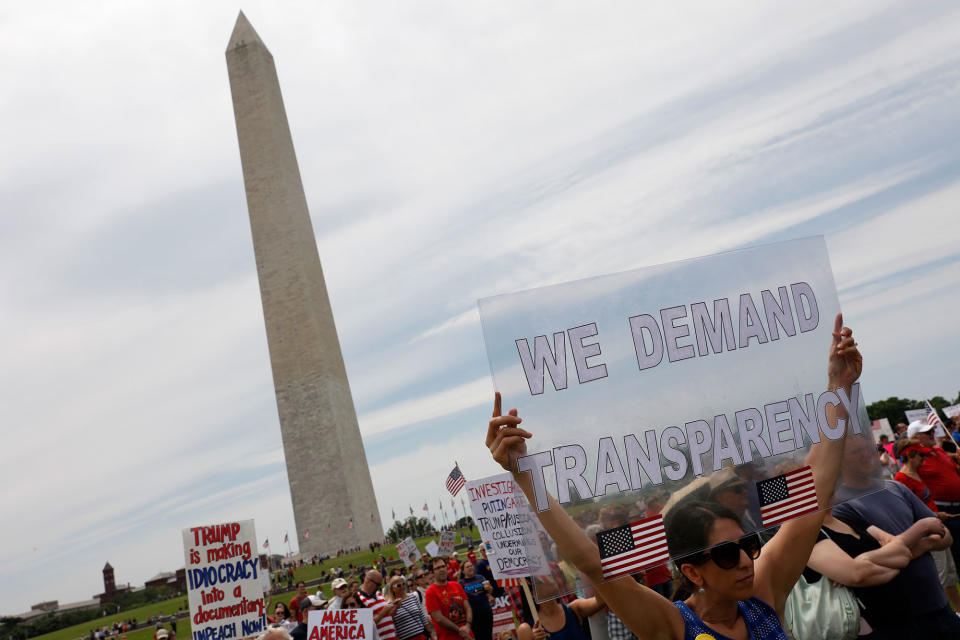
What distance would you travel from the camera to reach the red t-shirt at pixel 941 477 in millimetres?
7594

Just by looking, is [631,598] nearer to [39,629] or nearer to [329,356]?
[329,356]

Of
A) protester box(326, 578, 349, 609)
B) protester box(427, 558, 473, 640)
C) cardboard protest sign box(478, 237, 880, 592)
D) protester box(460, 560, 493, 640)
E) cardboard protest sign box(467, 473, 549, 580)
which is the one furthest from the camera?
protester box(460, 560, 493, 640)

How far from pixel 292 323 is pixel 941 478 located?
29.8m

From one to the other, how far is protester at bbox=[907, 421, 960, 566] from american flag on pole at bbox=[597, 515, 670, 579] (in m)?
5.12

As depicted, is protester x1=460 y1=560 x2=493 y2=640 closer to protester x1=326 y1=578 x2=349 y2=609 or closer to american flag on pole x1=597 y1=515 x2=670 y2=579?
protester x1=326 y1=578 x2=349 y2=609

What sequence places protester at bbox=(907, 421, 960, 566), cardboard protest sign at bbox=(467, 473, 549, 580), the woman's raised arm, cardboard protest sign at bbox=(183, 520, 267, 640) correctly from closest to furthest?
the woman's raised arm
cardboard protest sign at bbox=(467, 473, 549, 580)
cardboard protest sign at bbox=(183, 520, 267, 640)
protester at bbox=(907, 421, 960, 566)

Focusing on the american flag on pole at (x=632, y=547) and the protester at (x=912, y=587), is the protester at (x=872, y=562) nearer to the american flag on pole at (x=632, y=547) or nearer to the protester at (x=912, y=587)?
the protester at (x=912, y=587)

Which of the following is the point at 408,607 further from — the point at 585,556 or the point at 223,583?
the point at 585,556

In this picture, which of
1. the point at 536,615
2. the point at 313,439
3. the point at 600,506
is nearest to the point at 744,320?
the point at 600,506

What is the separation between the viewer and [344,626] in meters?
7.45

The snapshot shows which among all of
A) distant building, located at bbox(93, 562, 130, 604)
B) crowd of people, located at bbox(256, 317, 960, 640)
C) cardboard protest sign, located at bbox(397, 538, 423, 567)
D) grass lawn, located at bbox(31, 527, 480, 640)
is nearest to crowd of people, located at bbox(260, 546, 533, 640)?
crowd of people, located at bbox(256, 317, 960, 640)

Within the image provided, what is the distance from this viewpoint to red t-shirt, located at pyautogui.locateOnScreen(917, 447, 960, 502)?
759 centimetres

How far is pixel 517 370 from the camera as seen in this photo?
3506mm

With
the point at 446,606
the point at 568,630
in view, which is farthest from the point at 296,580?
the point at 568,630
